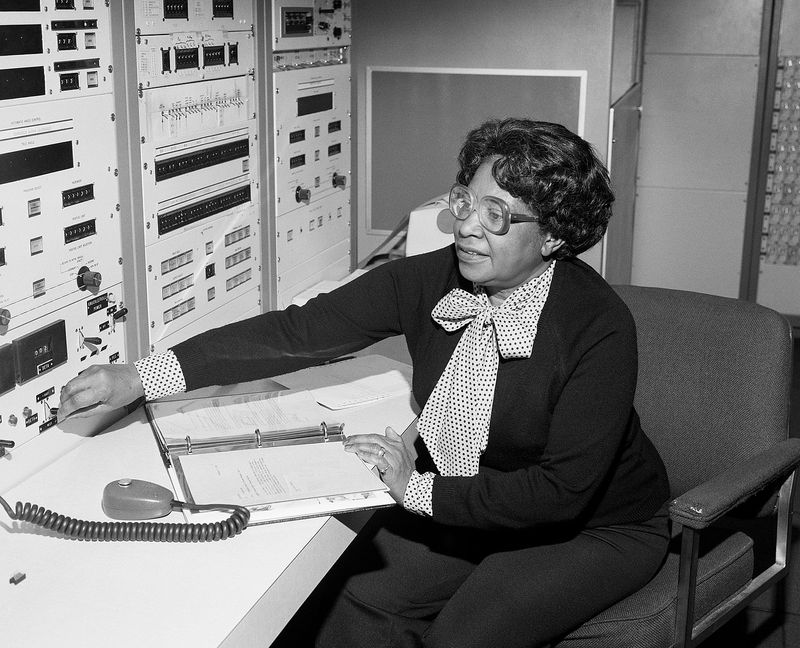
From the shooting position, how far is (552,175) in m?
1.55

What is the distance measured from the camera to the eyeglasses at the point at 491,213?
1544 mm

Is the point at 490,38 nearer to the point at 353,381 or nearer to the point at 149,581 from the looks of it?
the point at 353,381

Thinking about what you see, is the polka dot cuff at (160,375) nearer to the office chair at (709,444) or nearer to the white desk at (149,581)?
the white desk at (149,581)

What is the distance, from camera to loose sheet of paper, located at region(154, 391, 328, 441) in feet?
5.27

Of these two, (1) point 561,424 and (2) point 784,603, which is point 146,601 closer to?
(1) point 561,424

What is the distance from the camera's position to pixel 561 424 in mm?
1494

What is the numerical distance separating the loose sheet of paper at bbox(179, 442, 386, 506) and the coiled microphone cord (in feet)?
0.20

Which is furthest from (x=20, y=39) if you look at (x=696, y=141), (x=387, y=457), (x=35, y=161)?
(x=696, y=141)

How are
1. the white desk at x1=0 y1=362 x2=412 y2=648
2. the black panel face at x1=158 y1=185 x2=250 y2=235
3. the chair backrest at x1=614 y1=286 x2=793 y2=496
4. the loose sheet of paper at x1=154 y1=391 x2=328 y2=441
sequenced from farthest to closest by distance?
the black panel face at x1=158 y1=185 x2=250 y2=235
the chair backrest at x1=614 y1=286 x2=793 y2=496
the loose sheet of paper at x1=154 y1=391 x2=328 y2=441
the white desk at x1=0 y1=362 x2=412 y2=648

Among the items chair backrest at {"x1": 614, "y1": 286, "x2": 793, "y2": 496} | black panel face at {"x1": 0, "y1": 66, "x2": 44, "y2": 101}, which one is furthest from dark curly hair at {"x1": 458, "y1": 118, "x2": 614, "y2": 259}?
black panel face at {"x1": 0, "y1": 66, "x2": 44, "y2": 101}

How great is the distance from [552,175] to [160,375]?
2.32 ft

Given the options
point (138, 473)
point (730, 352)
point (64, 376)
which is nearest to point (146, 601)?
point (138, 473)

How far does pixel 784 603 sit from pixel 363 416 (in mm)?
1335

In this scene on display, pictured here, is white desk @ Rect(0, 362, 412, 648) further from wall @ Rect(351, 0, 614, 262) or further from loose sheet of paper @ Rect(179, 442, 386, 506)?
wall @ Rect(351, 0, 614, 262)
